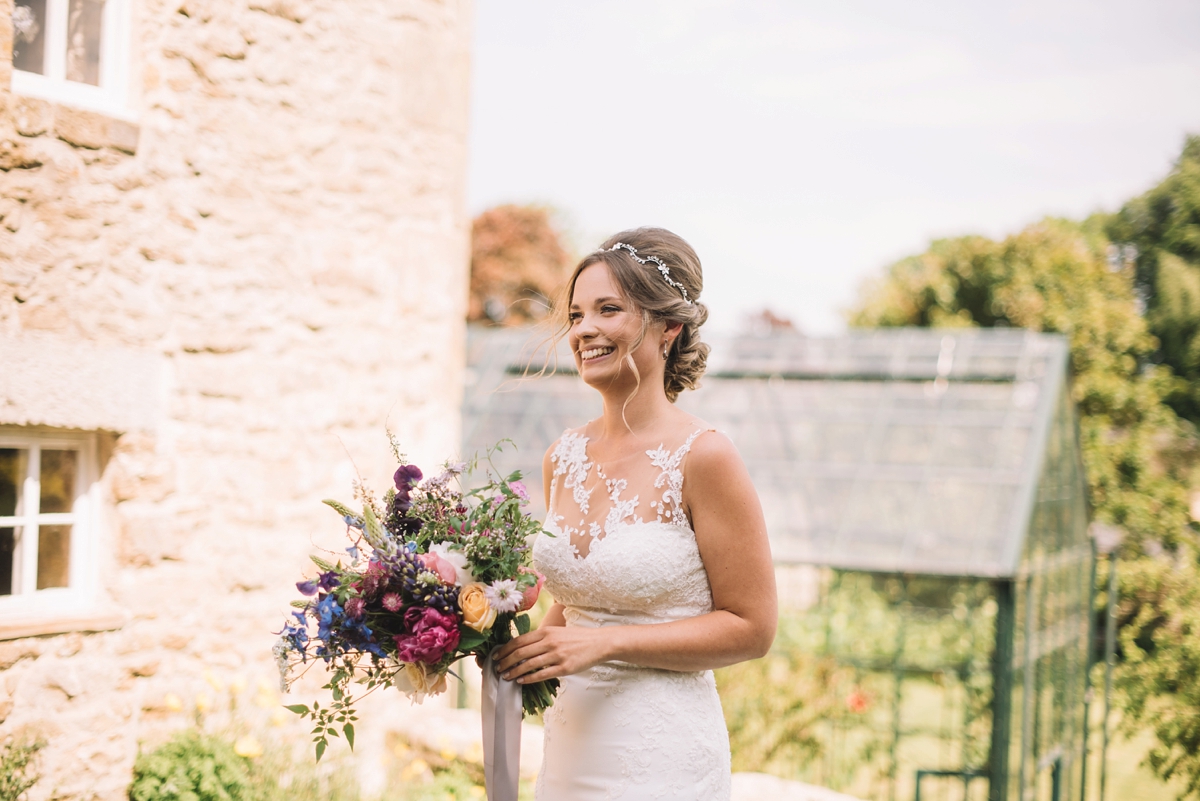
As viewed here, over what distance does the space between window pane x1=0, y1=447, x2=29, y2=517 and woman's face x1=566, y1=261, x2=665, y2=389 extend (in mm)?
2540

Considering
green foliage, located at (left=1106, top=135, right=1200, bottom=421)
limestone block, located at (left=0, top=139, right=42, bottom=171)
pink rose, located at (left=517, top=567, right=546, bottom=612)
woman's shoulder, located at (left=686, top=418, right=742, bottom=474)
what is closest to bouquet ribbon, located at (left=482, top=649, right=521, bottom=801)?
pink rose, located at (left=517, top=567, right=546, bottom=612)

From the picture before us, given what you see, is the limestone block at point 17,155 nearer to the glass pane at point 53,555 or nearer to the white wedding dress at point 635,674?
the glass pane at point 53,555

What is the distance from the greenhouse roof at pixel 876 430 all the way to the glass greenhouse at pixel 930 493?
1 cm

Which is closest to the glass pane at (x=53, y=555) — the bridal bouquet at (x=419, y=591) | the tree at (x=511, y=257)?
the bridal bouquet at (x=419, y=591)

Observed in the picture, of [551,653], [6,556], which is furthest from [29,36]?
[551,653]

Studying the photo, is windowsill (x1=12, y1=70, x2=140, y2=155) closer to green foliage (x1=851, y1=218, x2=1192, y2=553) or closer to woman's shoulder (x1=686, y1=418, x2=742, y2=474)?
woman's shoulder (x1=686, y1=418, x2=742, y2=474)

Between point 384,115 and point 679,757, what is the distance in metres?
3.60

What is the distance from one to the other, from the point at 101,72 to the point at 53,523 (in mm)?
1822

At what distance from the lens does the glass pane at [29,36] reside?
351cm

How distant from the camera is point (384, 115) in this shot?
15.2 ft

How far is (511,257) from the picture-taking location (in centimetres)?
2488

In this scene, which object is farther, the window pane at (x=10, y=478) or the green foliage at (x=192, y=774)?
the green foliage at (x=192, y=774)

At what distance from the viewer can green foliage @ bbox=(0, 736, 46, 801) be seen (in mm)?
3225

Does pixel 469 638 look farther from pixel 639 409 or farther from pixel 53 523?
pixel 53 523
